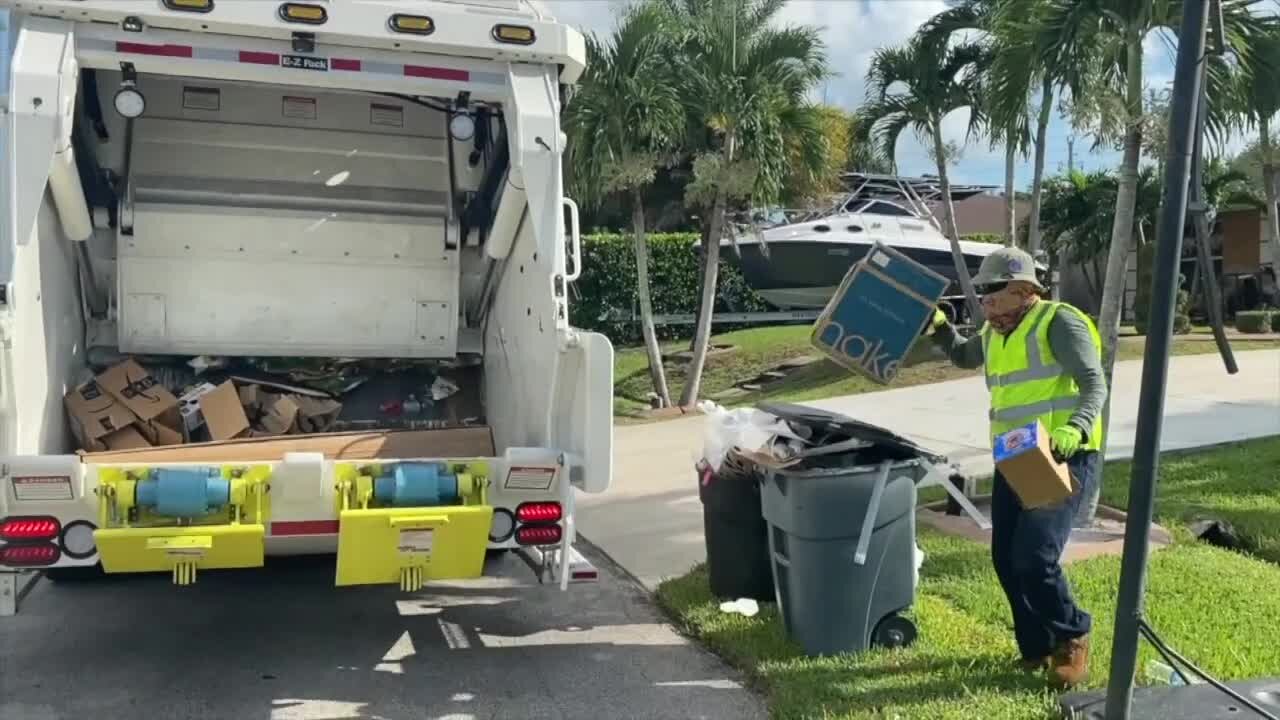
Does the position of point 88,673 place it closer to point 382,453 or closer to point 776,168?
point 382,453

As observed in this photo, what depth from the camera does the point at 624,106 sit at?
38.6 feet

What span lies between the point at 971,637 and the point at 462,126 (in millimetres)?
3045

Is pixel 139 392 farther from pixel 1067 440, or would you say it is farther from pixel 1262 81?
pixel 1262 81

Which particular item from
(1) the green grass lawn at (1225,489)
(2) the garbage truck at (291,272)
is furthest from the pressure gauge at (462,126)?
(1) the green grass lawn at (1225,489)

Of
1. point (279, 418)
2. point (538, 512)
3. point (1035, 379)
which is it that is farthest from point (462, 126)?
point (1035, 379)

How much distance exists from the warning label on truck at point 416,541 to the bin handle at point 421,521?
0.03 meters

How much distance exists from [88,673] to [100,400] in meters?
1.14

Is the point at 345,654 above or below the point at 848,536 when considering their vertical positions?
below

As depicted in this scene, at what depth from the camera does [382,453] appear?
4.55 meters

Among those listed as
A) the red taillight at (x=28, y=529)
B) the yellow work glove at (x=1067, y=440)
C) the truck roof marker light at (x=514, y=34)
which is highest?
the truck roof marker light at (x=514, y=34)

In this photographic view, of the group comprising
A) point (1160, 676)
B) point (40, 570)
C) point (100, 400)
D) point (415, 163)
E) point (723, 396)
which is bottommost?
point (723, 396)

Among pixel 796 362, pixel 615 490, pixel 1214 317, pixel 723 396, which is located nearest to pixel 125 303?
pixel 615 490

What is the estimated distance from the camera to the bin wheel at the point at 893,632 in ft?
14.5

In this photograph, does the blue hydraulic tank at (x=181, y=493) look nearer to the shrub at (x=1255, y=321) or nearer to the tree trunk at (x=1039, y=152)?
the tree trunk at (x=1039, y=152)
